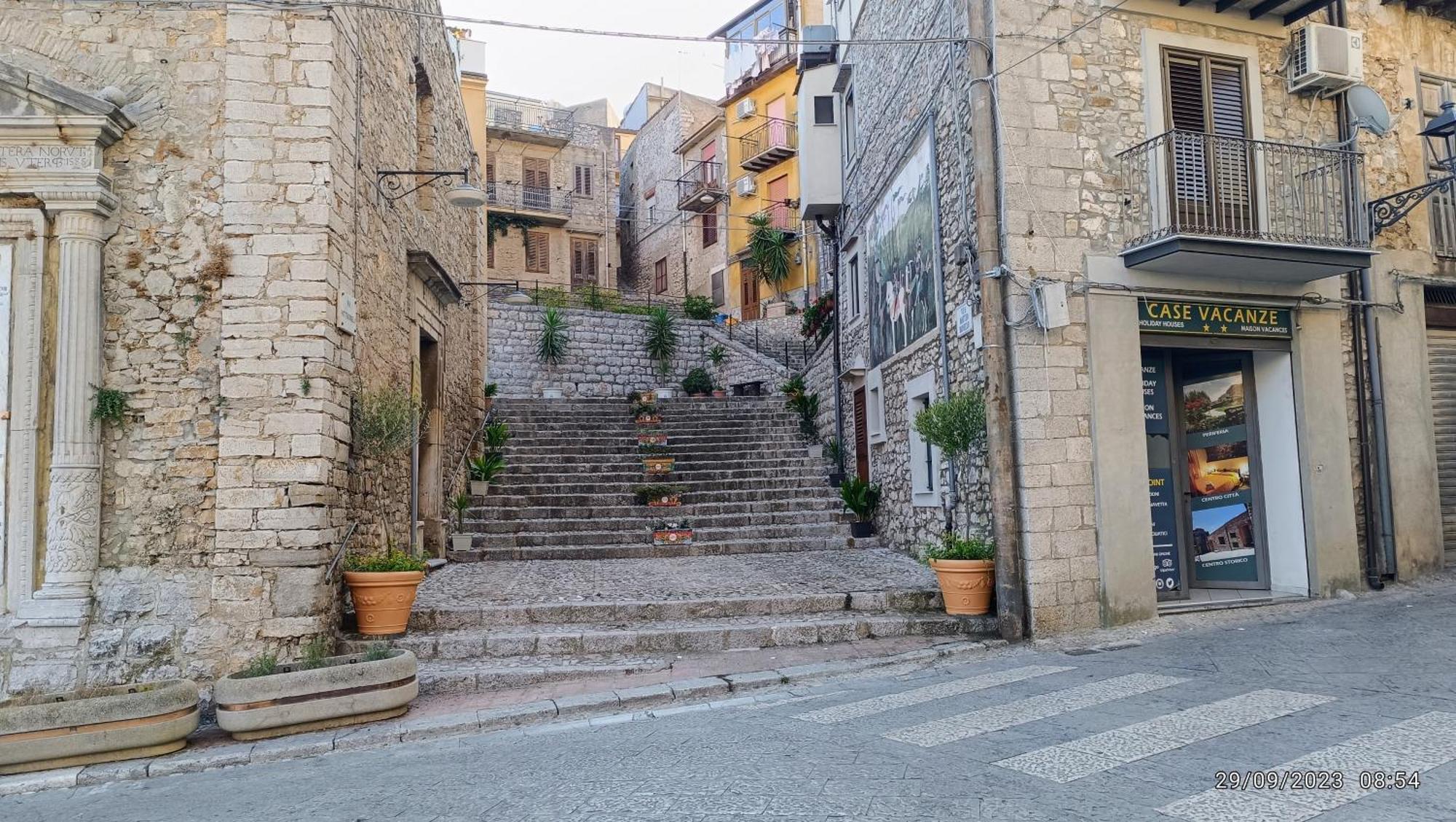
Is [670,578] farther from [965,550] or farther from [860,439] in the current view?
[860,439]

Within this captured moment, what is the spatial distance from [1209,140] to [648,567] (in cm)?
725

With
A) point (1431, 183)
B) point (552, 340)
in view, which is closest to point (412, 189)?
point (1431, 183)

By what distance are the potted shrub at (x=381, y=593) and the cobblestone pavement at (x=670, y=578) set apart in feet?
2.18

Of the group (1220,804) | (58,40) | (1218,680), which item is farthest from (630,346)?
(1220,804)

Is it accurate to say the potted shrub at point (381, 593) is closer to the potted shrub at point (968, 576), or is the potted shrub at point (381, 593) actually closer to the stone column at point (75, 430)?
the stone column at point (75, 430)

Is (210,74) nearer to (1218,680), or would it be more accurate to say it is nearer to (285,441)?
(285,441)

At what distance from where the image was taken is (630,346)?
963 inches

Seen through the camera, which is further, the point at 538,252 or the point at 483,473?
the point at 538,252

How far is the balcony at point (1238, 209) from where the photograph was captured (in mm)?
8406

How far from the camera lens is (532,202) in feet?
114

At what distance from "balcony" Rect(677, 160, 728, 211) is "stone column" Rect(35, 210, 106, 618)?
87.3 ft

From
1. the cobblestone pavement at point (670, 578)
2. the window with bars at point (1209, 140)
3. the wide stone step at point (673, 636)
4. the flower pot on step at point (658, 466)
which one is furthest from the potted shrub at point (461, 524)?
the window with bars at point (1209, 140)

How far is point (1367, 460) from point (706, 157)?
27.2m

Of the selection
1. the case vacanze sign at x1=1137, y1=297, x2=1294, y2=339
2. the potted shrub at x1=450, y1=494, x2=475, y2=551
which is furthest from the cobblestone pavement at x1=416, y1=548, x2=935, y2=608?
the case vacanze sign at x1=1137, y1=297, x2=1294, y2=339
